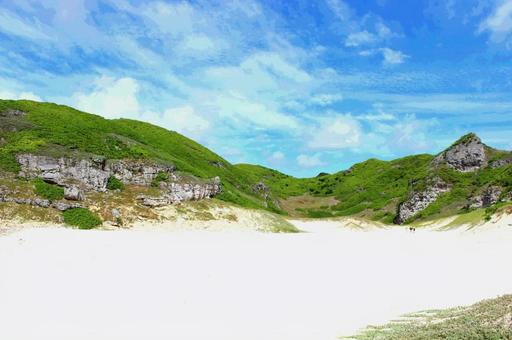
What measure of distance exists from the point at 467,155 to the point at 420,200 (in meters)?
21.6

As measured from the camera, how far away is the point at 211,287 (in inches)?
856

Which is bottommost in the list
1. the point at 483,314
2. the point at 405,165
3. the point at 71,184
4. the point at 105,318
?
the point at 105,318

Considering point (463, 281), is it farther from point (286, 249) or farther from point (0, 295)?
point (0, 295)

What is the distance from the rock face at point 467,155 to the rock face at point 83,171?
81.8 metres

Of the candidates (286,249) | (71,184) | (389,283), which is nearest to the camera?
(389,283)

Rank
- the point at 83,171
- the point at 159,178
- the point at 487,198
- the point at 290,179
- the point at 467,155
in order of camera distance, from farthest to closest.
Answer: the point at 290,179 → the point at 467,155 → the point at 487,198 → the point at 159,178 → the point at 83,171

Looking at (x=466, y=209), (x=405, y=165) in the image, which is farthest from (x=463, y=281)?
(x=405, y=165)

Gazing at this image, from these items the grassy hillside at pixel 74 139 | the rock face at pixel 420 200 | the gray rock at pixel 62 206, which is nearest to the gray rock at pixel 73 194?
the gray rock at pixel 62 206

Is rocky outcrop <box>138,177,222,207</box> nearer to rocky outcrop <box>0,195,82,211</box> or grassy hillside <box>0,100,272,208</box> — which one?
grassy hillside <box>0,100,272,208</box>

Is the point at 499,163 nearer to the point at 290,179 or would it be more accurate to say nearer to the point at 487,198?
the point at 487,198

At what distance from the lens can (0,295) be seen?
18734 millimetres

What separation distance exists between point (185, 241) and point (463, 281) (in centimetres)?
2355

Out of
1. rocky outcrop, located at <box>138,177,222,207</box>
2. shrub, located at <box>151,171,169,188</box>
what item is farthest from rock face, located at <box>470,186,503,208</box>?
shrub, located at <box>151,171,169,188</box>

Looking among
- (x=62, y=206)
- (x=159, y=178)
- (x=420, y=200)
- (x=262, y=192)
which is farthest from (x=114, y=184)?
(x=420, y=200)
